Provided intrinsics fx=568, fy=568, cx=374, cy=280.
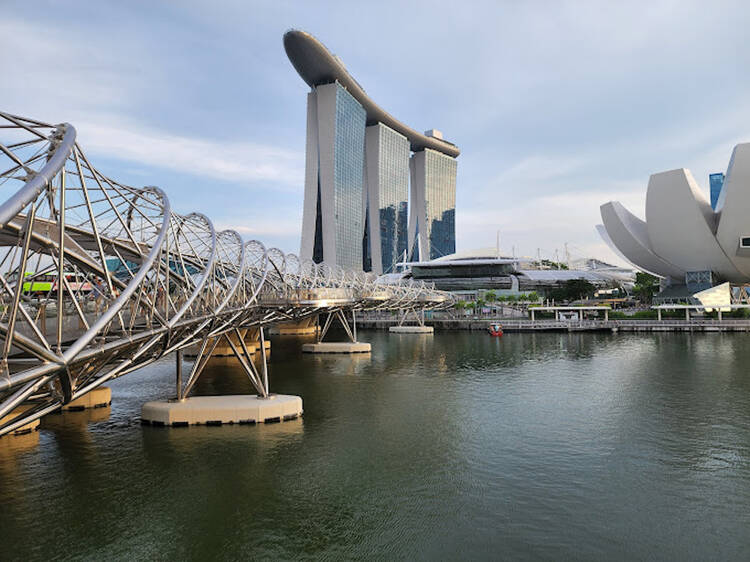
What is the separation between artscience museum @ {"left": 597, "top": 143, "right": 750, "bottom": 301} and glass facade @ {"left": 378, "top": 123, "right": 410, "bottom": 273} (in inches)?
3587

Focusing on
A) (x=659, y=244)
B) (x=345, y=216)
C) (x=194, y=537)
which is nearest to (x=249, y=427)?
(x=194, y=537)

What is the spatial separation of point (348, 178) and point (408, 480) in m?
133

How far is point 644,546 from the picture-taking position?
14312 mm

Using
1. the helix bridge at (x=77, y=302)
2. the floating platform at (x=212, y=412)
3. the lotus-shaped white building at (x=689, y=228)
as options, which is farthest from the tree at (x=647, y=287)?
the floating platform at (x=212, y=412)

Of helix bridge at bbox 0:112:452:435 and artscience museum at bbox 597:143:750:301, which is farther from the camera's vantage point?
artscience museum at bbox 597:143:750:301

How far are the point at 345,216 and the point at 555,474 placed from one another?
131806mm

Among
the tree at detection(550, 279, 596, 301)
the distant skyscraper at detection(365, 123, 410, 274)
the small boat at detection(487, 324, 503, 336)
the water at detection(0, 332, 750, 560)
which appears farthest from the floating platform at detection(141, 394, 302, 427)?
the distant skyscraper at detection(365, 123, 410, 274)

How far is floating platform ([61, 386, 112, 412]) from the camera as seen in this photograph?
95.0ft

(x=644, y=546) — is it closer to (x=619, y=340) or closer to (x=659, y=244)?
(x=619, y=340)

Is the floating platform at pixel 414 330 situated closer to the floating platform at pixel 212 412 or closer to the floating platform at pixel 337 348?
the floating platform at pixel 337 348

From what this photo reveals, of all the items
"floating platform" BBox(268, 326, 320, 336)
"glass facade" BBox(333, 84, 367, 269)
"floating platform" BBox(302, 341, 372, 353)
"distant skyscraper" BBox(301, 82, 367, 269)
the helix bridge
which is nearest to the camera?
the helix bridge

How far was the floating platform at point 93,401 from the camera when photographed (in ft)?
95.0

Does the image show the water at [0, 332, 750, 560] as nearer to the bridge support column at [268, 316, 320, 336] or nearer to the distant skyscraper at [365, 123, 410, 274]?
the bridge support column at [268, 316, 320, 336]

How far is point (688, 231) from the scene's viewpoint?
3314 inches
